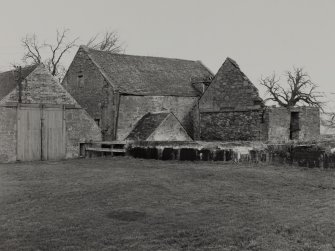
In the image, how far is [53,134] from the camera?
976 inches

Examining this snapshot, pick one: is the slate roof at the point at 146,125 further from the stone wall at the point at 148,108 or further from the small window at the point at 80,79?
the small window at the point at 80,79

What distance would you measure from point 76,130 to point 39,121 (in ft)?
7.20

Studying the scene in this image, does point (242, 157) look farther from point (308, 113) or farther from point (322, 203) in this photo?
point (308, 113)

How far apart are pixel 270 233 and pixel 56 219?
158 inches

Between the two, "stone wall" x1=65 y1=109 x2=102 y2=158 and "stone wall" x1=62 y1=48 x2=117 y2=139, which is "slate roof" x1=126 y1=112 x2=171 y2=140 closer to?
"stone wall" x1=62 y1=48 x2=117 y2=139

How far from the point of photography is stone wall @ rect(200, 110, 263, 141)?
2716 centimetres

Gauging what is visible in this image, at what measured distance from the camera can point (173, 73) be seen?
3397 cm

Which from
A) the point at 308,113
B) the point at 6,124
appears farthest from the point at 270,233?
the point at 308,113

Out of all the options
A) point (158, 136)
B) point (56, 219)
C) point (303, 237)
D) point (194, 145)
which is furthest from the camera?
point (158, 136)

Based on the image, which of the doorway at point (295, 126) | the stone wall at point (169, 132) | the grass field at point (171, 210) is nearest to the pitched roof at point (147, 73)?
the stone wall at point (169, 132)

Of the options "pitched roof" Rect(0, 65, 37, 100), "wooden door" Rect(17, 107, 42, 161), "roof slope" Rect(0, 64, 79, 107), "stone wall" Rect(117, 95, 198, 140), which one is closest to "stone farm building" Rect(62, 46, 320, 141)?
"stone wall" Rect(117, 95, 198, 140)

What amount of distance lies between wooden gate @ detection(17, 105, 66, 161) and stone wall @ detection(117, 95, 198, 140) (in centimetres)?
435

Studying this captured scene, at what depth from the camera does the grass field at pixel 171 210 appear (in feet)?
23.9

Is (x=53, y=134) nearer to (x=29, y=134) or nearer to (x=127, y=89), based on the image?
(x=29, y=134)
